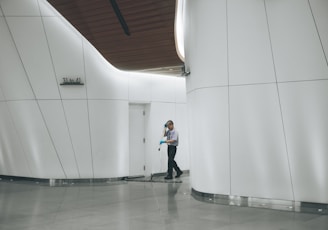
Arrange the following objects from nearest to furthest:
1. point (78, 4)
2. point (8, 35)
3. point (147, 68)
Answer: point (78, 4)
point (8, 35)
point (147, 68)

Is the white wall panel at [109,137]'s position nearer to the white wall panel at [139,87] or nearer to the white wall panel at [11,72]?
the white wall panel at [139,87]

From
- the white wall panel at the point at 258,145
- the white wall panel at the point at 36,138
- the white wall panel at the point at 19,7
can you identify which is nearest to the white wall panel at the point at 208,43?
the white wall panel at the point at 258,145

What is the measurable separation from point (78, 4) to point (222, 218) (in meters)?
8.09

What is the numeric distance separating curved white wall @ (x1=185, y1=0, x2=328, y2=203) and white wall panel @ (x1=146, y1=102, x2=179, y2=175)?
614 centimetres

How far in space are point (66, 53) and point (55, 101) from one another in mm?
1778

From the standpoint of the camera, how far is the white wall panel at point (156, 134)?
57.8ft

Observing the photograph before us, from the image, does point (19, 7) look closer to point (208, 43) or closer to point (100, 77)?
point (100, 77)

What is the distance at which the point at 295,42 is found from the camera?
9750 millimetres

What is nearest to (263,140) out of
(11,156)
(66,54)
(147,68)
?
(147,68)

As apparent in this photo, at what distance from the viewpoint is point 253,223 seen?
328 inches

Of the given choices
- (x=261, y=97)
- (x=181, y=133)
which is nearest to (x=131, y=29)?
(x=261, y=97)

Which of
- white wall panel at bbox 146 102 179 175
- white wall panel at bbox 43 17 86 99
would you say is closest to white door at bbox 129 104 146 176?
white wall panel at bbox 146 102 179 175

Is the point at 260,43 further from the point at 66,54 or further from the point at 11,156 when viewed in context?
the point at 11,156

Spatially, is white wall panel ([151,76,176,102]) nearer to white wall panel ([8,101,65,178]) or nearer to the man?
the man
